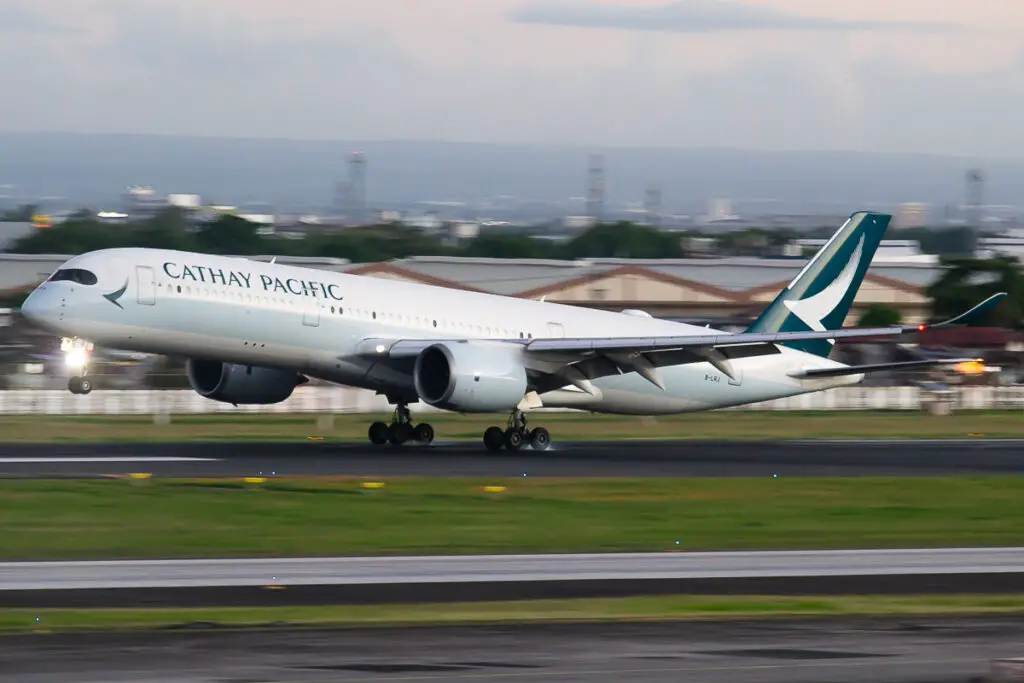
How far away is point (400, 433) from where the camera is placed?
3631 centimetres

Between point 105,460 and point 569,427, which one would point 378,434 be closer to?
point 105,460

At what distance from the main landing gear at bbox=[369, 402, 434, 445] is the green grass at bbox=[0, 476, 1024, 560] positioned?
8775mm

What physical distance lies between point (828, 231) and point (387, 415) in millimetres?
153462

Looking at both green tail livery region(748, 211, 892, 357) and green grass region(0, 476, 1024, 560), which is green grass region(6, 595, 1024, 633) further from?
green tail livery region(748, 211, 892, 357)

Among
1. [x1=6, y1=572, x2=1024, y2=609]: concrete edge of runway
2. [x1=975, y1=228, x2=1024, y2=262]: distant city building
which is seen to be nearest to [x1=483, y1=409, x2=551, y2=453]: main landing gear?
[x1=6, y1=572, x2=1024, y2=609]: concrete edge of runway

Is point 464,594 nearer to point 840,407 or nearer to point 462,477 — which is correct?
point 462,477

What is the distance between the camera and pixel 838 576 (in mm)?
17547

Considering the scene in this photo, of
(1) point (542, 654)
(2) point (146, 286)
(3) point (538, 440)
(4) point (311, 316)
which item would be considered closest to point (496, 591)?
(1) point (542, 654)

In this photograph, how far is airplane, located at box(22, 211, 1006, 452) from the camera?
104 feet

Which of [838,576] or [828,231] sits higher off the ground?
[828,231]

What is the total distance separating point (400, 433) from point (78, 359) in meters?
7.80

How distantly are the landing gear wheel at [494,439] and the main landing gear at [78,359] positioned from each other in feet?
29.2

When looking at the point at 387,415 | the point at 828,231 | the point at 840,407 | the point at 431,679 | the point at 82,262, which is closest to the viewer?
the point at 431,679

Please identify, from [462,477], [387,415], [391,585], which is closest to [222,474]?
[462,477]
